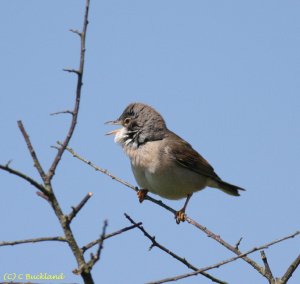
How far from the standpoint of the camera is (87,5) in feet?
10.3

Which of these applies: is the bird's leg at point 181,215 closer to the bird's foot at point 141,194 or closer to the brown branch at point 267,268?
the bird's foot at point 141,194

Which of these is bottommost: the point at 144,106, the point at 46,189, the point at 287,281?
the point at 287,281

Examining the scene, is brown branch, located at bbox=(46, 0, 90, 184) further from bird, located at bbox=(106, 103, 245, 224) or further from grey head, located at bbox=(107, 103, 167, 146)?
grey head, located at bbox=(107, 103, 167, 146)

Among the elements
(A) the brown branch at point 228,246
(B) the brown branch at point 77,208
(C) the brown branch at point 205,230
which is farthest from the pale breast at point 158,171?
(B) the brown branch at point 77,208

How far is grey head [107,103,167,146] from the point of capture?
24.3ft

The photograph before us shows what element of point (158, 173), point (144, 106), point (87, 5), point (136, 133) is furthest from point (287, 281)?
point (144, 106)

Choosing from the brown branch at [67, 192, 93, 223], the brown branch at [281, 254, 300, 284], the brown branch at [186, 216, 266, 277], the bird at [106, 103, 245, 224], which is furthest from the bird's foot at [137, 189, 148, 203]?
the brown branch at [67, 192, 93, 223]

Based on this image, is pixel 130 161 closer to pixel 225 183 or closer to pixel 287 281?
pixel 225 183

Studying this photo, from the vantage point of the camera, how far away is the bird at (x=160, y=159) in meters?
7.09

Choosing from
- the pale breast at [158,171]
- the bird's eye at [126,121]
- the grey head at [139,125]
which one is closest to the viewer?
the pale breast at [158,171]

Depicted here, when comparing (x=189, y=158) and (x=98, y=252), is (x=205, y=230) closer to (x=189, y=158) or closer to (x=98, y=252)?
(x=98, y=252)

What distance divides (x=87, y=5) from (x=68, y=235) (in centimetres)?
141

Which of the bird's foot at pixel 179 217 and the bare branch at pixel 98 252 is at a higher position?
the bird's foot at pixel 179 217

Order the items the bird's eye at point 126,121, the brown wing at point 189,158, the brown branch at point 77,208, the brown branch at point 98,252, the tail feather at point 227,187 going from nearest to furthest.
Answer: the brown branch at point 98,252 → the brown branch at point 77,208 → the brown wing at point 189,158 → the bird's eye at point 126,121 → the tail feather at point 227,187
